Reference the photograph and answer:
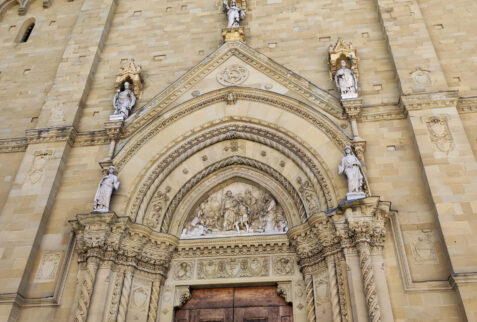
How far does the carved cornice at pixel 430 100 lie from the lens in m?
10.4

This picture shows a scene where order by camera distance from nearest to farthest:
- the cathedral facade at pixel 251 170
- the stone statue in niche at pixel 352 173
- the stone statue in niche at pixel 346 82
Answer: the cathedral facade at pixel 251 170 < the stone statue in niche at pixel 352 173 < the stone statue in niche at pixel 346 82

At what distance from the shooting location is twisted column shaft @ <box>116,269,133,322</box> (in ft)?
29.2

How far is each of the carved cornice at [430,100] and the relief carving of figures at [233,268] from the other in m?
5.00

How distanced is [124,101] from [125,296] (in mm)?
5406

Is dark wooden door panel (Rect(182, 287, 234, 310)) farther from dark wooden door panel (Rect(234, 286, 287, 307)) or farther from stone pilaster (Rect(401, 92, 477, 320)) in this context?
stone pilaster (Rect(401, 92, 477, 320))

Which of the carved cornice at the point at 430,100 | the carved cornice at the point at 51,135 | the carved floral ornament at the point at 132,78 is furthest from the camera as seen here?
the carved floral ornament at the point at 132,78

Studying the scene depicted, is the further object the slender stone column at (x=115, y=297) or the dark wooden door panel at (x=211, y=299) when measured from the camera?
the dark wooden door panel at (x=211, y=299)

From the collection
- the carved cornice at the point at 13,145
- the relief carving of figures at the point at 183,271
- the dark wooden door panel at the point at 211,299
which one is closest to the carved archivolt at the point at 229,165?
the relief carving of figures at the point at 183,271

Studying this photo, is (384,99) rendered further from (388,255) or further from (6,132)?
(6,132)

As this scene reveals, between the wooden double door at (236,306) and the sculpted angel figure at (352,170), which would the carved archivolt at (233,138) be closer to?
the sculpted angel figure at (352,170)

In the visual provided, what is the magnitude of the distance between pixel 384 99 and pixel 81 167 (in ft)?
26.2

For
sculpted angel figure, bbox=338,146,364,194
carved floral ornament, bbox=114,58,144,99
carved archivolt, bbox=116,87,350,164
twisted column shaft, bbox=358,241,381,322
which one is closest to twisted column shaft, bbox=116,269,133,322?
A: carved archivolt, bbox=116,87,350,164

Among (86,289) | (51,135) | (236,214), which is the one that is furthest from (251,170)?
(51,135)

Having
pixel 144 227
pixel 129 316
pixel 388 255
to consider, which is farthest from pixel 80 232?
pixel 388 255
